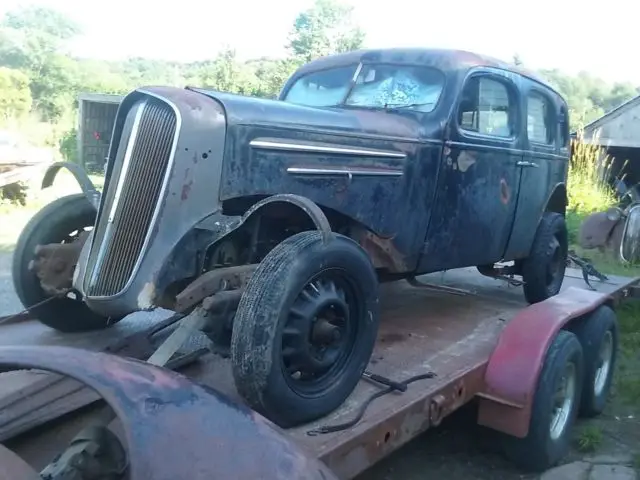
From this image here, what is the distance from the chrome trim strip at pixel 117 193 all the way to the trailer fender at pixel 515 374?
193 centimetres

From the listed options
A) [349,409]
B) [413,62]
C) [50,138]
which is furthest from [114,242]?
[50,138]

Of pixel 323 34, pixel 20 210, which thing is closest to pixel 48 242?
pixel 20 210

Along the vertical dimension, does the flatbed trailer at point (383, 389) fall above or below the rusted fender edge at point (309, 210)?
below

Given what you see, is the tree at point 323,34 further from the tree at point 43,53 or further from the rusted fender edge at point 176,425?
the rusted fender edge at point 176,425

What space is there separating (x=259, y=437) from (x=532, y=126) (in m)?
3.96

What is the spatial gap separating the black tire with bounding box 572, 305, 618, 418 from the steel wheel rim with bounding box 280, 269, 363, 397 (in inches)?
73.7

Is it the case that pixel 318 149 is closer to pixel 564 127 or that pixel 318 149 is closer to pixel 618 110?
pixel 564 127

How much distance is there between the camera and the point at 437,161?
4250 millimetres

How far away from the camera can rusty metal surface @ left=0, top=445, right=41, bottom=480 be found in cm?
163

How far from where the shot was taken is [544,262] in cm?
536

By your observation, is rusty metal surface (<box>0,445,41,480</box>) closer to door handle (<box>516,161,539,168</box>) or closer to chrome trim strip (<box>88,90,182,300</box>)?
chrome trim strip (<box>88,90,182,300</box>)

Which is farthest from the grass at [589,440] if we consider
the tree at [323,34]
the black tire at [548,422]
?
the tree at [323,34]

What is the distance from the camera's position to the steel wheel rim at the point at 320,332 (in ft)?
9.47

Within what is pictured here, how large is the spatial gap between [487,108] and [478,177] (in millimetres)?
529
